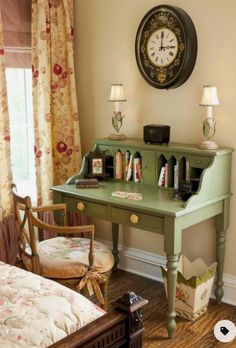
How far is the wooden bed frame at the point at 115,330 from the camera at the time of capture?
1445mm

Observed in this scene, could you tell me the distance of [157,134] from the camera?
3094mm

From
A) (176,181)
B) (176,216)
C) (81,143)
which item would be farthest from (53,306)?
(81,143)

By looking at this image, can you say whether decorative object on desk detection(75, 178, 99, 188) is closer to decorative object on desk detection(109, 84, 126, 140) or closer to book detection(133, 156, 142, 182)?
book detection(133, 156, 142, 182)

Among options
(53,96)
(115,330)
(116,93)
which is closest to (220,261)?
(116,93)

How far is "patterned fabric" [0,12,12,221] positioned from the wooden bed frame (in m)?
1.94

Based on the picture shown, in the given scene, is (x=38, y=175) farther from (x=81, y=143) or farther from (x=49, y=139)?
(x=81, y=143)

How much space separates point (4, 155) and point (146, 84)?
1.17 meters

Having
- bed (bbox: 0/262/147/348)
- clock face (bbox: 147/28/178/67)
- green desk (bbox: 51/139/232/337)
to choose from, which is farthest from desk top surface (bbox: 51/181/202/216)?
bed (bbox: 0/262/147/348)

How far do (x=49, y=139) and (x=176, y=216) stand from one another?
1.46m

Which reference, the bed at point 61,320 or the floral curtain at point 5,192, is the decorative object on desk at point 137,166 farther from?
the bed at point 61,320

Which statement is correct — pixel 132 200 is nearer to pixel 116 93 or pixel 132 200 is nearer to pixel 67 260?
pixel 67 260

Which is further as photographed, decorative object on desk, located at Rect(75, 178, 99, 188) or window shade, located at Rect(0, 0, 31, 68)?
window shade, located at Rect(0, 0, 31, 68)

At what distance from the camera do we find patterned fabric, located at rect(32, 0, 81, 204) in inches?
137

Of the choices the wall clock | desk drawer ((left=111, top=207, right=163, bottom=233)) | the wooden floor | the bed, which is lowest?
the wooden floor
